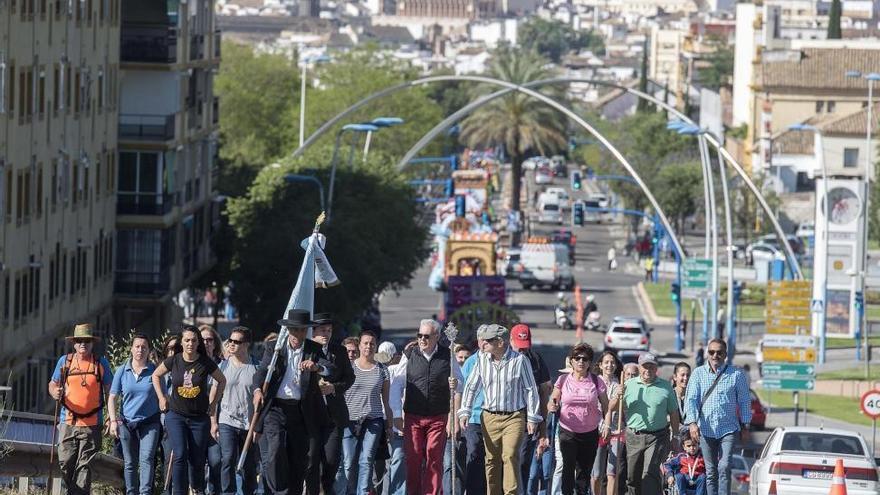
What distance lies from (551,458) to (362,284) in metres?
41.4

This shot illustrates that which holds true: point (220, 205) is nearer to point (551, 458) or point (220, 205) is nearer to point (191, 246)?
point (191, 246)

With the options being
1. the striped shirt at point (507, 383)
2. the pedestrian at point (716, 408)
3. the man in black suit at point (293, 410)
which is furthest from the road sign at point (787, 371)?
the man in black suit at point (293, 410)

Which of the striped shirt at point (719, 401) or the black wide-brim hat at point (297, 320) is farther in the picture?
the striped shirt at point (719, 401)

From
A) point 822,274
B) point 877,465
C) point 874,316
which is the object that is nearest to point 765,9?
point 874,316

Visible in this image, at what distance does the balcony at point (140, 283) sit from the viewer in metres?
59.8

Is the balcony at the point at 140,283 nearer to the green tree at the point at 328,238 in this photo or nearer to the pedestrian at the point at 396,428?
the green tree at the point at 328,238

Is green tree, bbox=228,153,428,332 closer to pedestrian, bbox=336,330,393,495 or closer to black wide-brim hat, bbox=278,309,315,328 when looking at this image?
pedestrian, bbox=336,330,393,495

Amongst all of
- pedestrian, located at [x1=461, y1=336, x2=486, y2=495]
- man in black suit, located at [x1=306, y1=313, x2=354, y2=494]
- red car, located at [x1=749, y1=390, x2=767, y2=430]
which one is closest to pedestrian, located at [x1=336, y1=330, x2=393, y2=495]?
pedestrian, located at [x1=461, y1=336, x2=486, y2=495]

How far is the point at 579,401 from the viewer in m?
21.6

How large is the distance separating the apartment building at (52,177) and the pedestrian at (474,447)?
23.6m

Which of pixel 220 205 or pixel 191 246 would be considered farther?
pixel 220 205

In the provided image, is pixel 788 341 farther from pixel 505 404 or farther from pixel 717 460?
pixel 505 404

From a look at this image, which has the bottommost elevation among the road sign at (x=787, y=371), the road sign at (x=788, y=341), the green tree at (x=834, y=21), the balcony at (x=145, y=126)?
the road sign at (x=787, y=371)

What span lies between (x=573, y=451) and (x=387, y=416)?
1.65 m
